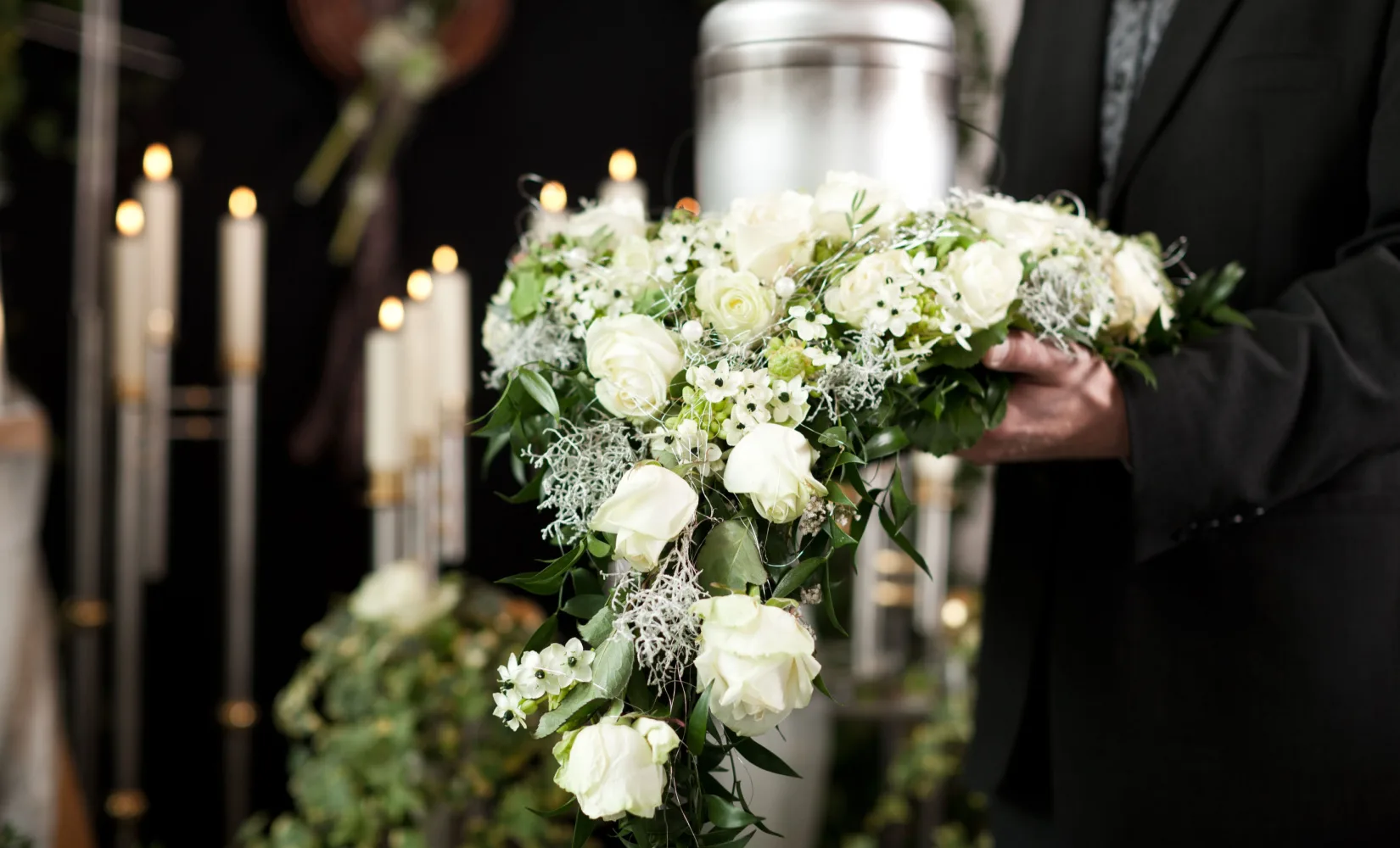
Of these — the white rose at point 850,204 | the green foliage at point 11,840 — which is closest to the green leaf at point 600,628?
the white rose at point 850,204

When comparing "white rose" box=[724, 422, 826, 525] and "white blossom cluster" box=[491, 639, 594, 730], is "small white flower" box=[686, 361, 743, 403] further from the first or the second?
"white blossom cluster" box=[491, 639, 594, 730]

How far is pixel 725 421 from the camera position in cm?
74

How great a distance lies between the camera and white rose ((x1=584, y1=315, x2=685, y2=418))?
0.76 m

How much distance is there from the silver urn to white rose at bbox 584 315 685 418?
0.25m

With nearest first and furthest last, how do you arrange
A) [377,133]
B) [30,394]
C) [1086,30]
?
[1086,30] → [30,394] → [377,133]

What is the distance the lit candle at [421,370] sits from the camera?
2.00 meters

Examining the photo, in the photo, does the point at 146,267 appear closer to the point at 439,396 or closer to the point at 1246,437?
the point at 439,396

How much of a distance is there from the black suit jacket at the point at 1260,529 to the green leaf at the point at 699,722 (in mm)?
472

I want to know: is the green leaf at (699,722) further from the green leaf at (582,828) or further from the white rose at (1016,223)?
the white rose at (1016,223)

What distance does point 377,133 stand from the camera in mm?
2891

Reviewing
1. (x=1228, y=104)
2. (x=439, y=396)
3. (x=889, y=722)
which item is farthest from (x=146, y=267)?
(x=1228, y=104)

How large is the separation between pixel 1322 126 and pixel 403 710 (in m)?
1.31

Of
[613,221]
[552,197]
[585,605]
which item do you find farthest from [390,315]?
[585,605]

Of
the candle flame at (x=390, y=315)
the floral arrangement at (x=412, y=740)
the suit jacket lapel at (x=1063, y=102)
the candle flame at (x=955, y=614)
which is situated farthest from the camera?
the candle flame at (x=955, y=614)
